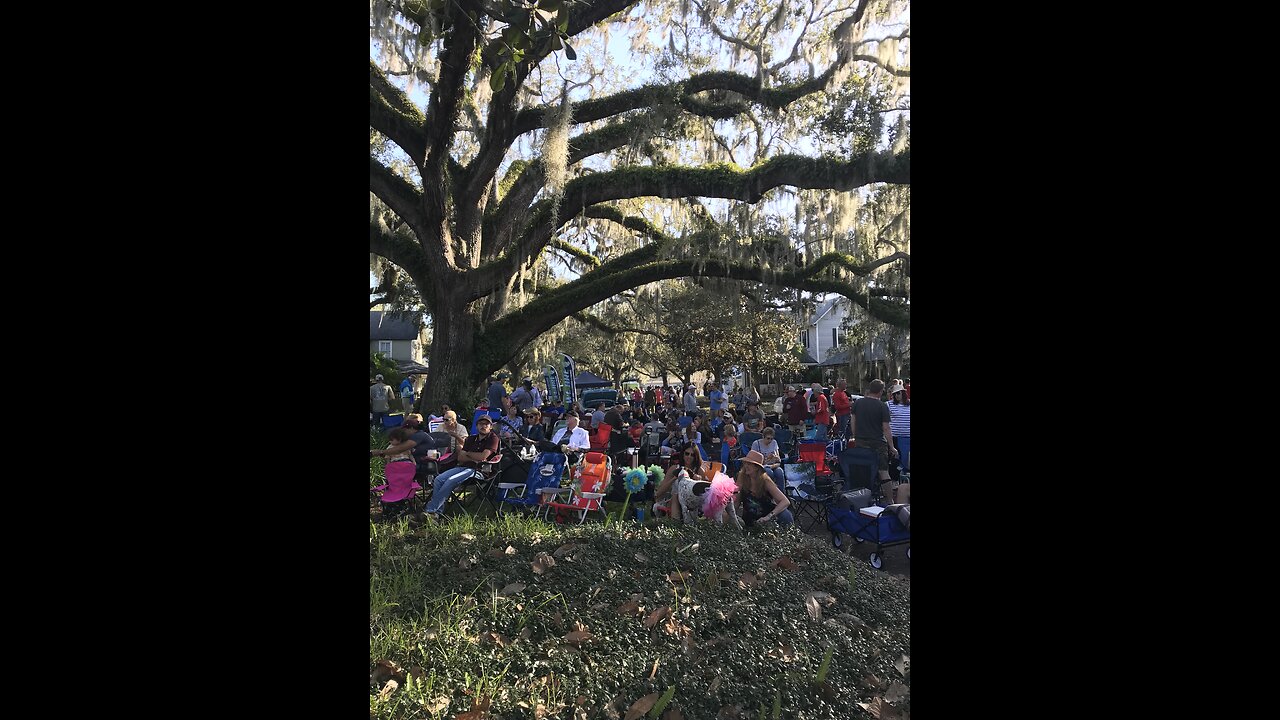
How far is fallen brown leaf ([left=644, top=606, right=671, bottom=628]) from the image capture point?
3.70 meters

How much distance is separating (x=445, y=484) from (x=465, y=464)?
658mm

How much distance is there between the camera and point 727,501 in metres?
6.25

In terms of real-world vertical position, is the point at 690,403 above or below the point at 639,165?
below

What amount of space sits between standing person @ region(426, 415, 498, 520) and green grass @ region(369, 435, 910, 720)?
2.18 metres

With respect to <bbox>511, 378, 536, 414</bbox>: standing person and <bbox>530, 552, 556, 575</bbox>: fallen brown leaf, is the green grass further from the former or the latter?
<bbox>511, 378, 536, 414</bbox>: standing person

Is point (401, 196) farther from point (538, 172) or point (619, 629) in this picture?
point (619, 629)

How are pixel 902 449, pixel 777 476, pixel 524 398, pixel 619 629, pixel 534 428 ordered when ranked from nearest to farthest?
pixel 619 629 → pixel 777 476 → pixel 902 449 → pixel 534 428 → pixel 524 398

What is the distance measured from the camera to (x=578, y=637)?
3477mm

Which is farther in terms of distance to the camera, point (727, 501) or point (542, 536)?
point (727, 501)

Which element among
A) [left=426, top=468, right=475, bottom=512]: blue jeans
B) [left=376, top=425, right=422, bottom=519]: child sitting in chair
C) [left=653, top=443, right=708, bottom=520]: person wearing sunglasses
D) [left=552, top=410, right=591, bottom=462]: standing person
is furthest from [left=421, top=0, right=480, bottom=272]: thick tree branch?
[left=653, top=443, right=708, bottom=520]: person wearing sunglasses

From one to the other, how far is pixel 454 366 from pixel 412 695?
10.8m

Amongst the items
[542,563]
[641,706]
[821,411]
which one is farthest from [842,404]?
[641,706]
